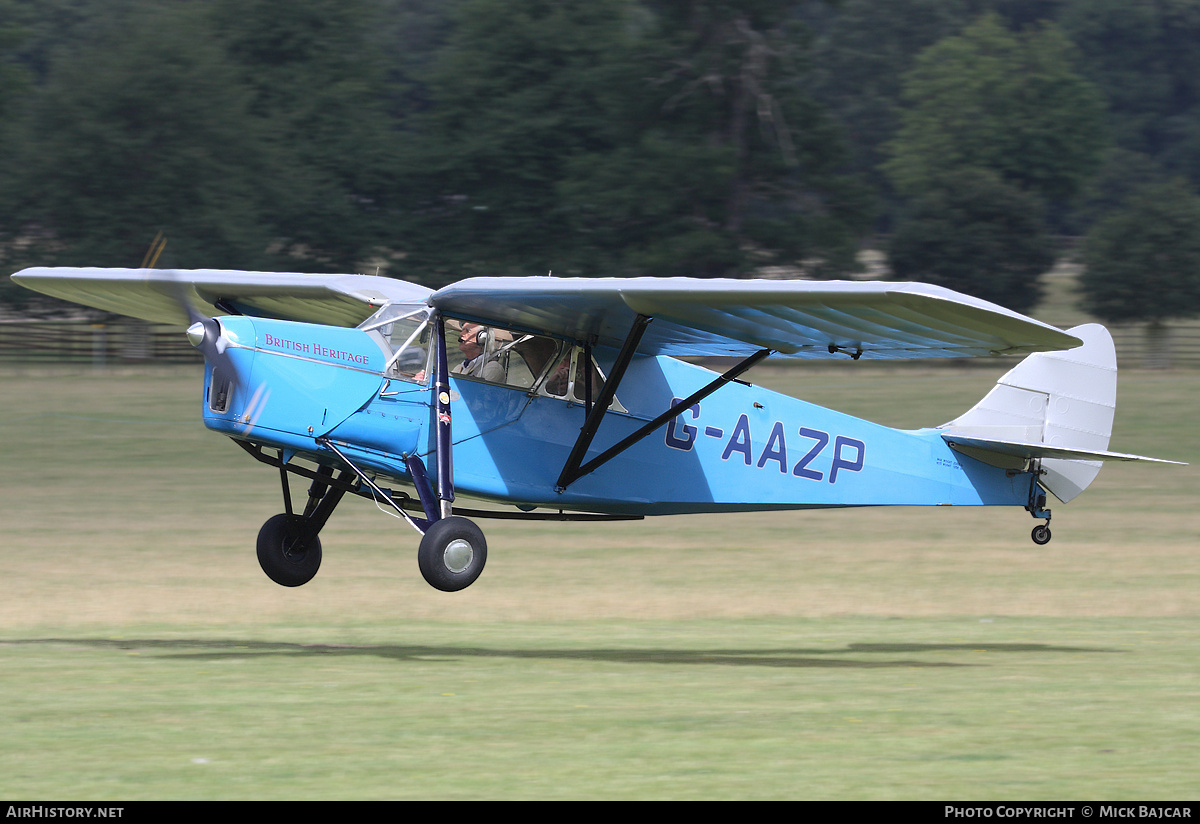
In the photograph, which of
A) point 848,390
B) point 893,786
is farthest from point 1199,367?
point 893,786

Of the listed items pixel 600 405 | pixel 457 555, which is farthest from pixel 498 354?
pixel 457 555

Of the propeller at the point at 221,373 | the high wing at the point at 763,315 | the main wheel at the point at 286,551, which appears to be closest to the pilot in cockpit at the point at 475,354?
the high wing at the point at 763,315

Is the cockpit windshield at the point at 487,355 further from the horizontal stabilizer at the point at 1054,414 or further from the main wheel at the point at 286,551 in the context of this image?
the horizontal stabilizer at the point at 1054,414

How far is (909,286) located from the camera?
10.0 metres

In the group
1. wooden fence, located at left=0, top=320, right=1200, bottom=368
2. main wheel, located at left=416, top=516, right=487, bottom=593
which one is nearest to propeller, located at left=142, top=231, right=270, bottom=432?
main wheel, located at left=416, top=516, right=487, bottom=593

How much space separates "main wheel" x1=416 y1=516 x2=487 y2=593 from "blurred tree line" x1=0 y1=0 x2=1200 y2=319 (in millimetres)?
41925

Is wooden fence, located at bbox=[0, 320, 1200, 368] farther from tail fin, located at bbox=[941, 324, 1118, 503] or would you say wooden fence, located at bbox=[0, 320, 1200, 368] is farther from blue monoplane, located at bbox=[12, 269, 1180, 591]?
tail fin, located at bbox=[941, 324, 1118, 503]

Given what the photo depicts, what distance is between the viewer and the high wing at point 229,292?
13.0 metres

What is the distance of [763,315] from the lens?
11656mm

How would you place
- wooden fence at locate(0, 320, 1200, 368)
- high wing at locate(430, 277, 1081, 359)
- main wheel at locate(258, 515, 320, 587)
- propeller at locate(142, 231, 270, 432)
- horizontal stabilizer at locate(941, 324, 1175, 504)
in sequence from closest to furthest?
1. high wing at locate(430, 277, 1081, 359)
2. propeller at locate(142, 231, 270, 432)
3. main wheel at locate(258, 515, 320, 587)
4. horizontal stabilizer at locate(941, 324, 1175, 504)
5. wooden fence at locate(0, 320, 1200, 368)

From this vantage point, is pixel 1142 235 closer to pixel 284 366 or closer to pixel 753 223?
pixel 753 223

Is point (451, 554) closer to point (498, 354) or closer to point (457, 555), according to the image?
point (457, 555)

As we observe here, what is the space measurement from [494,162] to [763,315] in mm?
47452

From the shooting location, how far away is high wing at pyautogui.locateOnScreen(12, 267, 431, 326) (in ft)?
42.6
